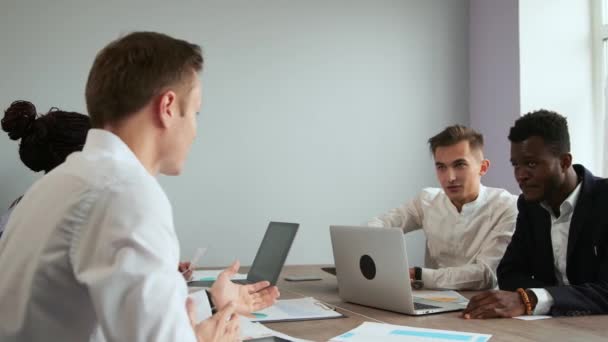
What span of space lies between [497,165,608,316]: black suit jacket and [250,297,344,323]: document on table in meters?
0.67

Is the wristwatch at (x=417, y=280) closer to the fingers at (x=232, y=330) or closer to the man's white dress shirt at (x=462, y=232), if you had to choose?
the man's white dress shirt at (x=462, y=232)

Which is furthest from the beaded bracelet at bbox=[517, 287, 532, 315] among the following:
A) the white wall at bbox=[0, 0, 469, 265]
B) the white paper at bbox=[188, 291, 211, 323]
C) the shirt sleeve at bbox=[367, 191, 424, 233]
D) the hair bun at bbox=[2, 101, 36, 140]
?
the white wall at bbox=[0, 0, 469, 265]

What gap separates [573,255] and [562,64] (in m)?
2.13

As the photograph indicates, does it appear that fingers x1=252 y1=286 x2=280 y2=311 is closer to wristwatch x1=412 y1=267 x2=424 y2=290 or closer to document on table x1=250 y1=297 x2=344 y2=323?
document on table x1=250 y1=297 x2=344 y2=323

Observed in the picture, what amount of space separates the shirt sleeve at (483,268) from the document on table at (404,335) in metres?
0.74

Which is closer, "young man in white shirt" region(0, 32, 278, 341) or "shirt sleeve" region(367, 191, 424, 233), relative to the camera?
"young man in white shirt" region(0, 32, 278, 341)

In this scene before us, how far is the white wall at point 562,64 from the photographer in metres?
3.82

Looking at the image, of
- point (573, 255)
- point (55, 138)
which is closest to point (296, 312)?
point (573, 255)

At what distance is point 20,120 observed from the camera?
2.32 m

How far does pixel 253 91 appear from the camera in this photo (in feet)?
12.1

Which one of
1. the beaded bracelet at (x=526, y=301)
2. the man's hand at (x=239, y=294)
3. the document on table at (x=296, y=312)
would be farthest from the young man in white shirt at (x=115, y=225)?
the beaded bracelet at (x=526, y=301)

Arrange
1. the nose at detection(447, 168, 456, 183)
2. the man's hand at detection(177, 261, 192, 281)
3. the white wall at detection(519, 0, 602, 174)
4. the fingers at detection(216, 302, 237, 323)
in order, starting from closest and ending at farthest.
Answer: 1. the fingers at detection(216, 302, 237, 323)
2. the man's hand at detection(177, 261, 192, 281)
3. the nose at detection(447, 168, 456, 183)
4. the white wall at detection(519, 0, 602, 174)

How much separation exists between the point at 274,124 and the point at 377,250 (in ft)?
6.26

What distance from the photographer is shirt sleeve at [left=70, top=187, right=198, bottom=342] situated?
0.85 metres
